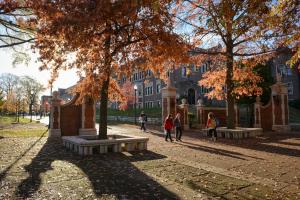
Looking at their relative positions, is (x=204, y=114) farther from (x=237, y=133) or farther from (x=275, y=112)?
(x=237, y=133)

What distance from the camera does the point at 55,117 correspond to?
1898 centimetres

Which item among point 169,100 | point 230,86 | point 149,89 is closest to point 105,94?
point 230,86

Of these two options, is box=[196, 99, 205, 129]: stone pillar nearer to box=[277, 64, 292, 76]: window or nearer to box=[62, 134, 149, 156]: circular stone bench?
box=[62, 134, 149, 156]: circular stone bench

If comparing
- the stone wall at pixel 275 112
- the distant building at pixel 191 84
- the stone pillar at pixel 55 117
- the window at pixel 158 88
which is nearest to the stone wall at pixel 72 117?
the stone pillar at pixel 55 117

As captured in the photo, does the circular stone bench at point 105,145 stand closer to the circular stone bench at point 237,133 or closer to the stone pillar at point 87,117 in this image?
the stone pillar at point 87,117

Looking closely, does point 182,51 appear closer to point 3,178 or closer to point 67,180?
point 67,180

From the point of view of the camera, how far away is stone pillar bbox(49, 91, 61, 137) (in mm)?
18812

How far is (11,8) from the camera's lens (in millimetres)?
16812

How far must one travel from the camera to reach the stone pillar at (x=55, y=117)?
18.8m

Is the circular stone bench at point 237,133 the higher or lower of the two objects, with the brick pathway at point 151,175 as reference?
higher

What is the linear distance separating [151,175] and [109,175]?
1133mm

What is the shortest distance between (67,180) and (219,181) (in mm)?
3753

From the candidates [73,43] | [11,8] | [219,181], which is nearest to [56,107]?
[11,8]

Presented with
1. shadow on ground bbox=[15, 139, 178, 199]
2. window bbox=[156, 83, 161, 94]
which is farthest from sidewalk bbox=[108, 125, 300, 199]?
window bbox=[156, 83, 161, 94]
